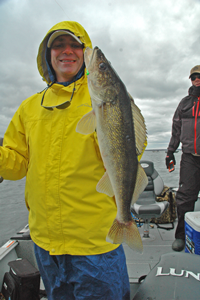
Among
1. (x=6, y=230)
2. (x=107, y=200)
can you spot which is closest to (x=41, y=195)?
(x=107, y=200)

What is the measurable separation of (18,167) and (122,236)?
1123 mm

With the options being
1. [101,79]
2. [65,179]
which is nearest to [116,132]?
[101,79]

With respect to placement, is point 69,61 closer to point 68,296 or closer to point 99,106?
point 99,106

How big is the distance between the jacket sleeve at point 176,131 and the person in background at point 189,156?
135 millimetres

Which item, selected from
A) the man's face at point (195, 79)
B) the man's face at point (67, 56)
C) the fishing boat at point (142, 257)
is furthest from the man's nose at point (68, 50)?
the man's face at point (195, 79)

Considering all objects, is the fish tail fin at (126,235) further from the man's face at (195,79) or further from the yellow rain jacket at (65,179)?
the man's face at (195,79)

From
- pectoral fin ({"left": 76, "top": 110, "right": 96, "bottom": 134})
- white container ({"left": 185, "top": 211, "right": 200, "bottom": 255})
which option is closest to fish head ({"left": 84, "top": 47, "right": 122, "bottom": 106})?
pectoral fin ({"left": 76, "top": 110, "right": 96, "bottom": 134})

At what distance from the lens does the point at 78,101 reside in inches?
69.5

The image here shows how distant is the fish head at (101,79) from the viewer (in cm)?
142

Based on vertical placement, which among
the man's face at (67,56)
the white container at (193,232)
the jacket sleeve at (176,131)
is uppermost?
the man's face at (67,56)

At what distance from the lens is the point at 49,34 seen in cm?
190

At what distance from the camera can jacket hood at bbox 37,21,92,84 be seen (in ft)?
6.02

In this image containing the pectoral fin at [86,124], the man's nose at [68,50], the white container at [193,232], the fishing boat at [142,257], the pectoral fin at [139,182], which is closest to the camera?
the pectoral fin at [86,124]

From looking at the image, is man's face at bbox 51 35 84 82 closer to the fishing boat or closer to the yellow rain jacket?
the yellow rain jacket
